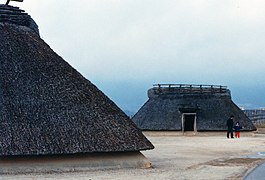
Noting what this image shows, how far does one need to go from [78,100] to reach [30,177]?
4160 millimetres

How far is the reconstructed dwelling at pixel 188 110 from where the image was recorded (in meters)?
54.0

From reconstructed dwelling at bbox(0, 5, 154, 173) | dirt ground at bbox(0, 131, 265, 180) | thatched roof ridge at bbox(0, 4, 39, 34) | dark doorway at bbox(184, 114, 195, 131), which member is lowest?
dirt ground at bbox(0, 131, 265, 180)

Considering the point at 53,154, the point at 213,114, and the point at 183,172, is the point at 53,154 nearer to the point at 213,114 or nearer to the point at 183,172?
the point at 183,172

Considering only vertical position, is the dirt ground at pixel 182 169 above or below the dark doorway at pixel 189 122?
below

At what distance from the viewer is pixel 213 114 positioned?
54.6 m

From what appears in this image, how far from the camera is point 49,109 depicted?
69.0 feet

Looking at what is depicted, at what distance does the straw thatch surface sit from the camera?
53.9 meters

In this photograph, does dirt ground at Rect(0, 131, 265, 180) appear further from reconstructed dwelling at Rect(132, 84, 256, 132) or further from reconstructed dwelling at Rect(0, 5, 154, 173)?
reconstructed dwelling at Rect(132, 84, 256, 132)

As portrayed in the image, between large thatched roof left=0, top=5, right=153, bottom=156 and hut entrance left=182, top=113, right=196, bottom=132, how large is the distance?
31.5 meters

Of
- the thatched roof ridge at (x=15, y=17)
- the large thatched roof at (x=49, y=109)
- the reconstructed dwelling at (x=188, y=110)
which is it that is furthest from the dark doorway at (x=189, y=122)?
the large thatched roof at (x=49, y=109)

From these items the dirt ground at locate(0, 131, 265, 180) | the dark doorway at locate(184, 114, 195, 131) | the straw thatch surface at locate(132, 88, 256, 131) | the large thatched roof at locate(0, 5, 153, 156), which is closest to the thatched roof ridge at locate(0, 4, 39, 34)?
the large thatched roof at locate(0, 5, 153, 156)

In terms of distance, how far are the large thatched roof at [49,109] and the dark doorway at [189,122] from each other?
32.1 meters

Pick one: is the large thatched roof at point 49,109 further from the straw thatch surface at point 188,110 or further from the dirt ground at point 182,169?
the straw thatch surface at point 188,110

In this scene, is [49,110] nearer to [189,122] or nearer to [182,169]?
[182,169]
